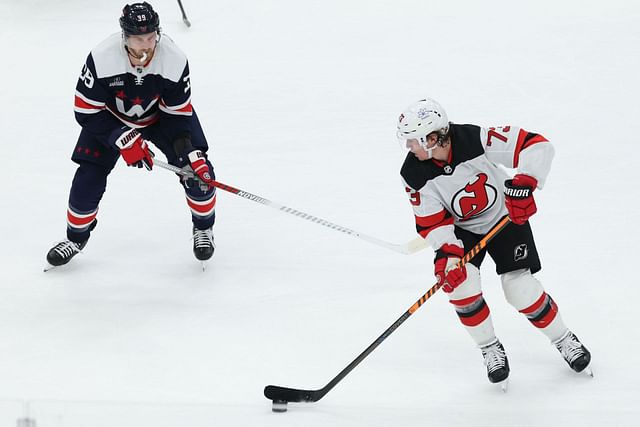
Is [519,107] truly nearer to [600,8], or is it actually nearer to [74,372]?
[600,8]

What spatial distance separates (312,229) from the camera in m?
4.34

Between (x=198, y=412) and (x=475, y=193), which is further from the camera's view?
(x=475, y=193)

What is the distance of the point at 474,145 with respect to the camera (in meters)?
3.04

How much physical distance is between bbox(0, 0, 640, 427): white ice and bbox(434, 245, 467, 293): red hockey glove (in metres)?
0.42

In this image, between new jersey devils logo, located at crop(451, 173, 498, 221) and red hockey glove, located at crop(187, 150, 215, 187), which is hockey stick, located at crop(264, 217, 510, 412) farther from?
red hockey glove, located at crop(187, 150, 215, 187)

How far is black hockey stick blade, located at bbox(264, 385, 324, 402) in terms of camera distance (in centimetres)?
300

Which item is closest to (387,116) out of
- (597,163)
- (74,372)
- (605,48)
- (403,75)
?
(403,75)

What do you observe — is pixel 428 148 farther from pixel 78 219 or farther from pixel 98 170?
pixel 78 219

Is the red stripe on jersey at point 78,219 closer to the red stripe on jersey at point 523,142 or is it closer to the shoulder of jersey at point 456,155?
the shoulder of jersey at point 456,155

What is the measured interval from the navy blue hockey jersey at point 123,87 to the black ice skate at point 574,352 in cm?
179

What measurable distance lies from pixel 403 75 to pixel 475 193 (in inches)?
110

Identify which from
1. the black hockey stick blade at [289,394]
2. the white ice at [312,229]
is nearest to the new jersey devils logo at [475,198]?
the white ice at [312,229]

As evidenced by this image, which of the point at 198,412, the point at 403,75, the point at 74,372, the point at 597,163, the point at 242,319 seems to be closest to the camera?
the point at 198,412

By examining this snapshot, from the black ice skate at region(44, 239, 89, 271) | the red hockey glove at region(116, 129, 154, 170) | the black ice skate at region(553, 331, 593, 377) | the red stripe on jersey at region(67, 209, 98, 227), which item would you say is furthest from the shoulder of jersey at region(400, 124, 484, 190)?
the black ice skate at region(44, 239, 89, 271)
